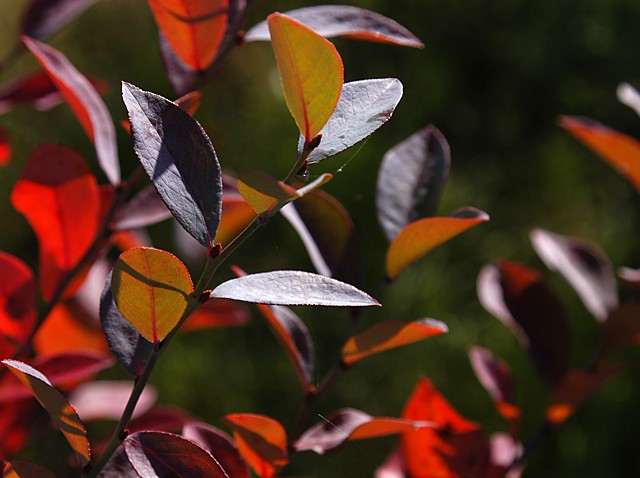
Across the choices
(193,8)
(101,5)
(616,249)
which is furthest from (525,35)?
(193,8)

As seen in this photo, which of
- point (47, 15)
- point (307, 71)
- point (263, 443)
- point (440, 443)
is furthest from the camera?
point (47, 15)

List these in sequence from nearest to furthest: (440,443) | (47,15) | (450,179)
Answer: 1. (440,443)
2. (47,15)
3. (450,179)

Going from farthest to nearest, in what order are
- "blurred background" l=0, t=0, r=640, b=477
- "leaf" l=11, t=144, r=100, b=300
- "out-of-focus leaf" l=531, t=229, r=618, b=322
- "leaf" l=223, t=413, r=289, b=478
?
1. "blurred background" l=0, t=0, r=640, b=477
2. "out-of-focus leaf" l=531, t=229, r=618, b=322
3. "leaf" l=11, t=144, r=100, b=300
4. "leaf" l=223, t=413, r=289, b=478

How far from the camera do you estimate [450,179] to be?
6.66ft

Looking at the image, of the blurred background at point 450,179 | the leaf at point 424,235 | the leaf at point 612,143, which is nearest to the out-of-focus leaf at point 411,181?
the leaf at point 424,235

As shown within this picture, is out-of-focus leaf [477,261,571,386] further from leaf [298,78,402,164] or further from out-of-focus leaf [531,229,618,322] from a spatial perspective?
leaf [298,78,402,164]

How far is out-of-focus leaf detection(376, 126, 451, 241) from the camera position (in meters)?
0.59

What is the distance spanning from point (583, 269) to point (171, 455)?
448mm

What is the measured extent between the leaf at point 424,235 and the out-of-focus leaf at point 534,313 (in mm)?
186

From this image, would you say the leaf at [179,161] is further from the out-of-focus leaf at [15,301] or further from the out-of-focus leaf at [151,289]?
the out-of-focus leaf at [15,301]

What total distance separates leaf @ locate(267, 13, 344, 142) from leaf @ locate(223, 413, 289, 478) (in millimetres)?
184

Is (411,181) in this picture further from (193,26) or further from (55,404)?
(55,404)

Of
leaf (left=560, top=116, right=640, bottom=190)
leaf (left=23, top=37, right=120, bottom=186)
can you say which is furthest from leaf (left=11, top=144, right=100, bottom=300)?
leaf (left=560, top=116, right=640, bottom=190)

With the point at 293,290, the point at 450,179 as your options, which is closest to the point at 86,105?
the point at 293,290
